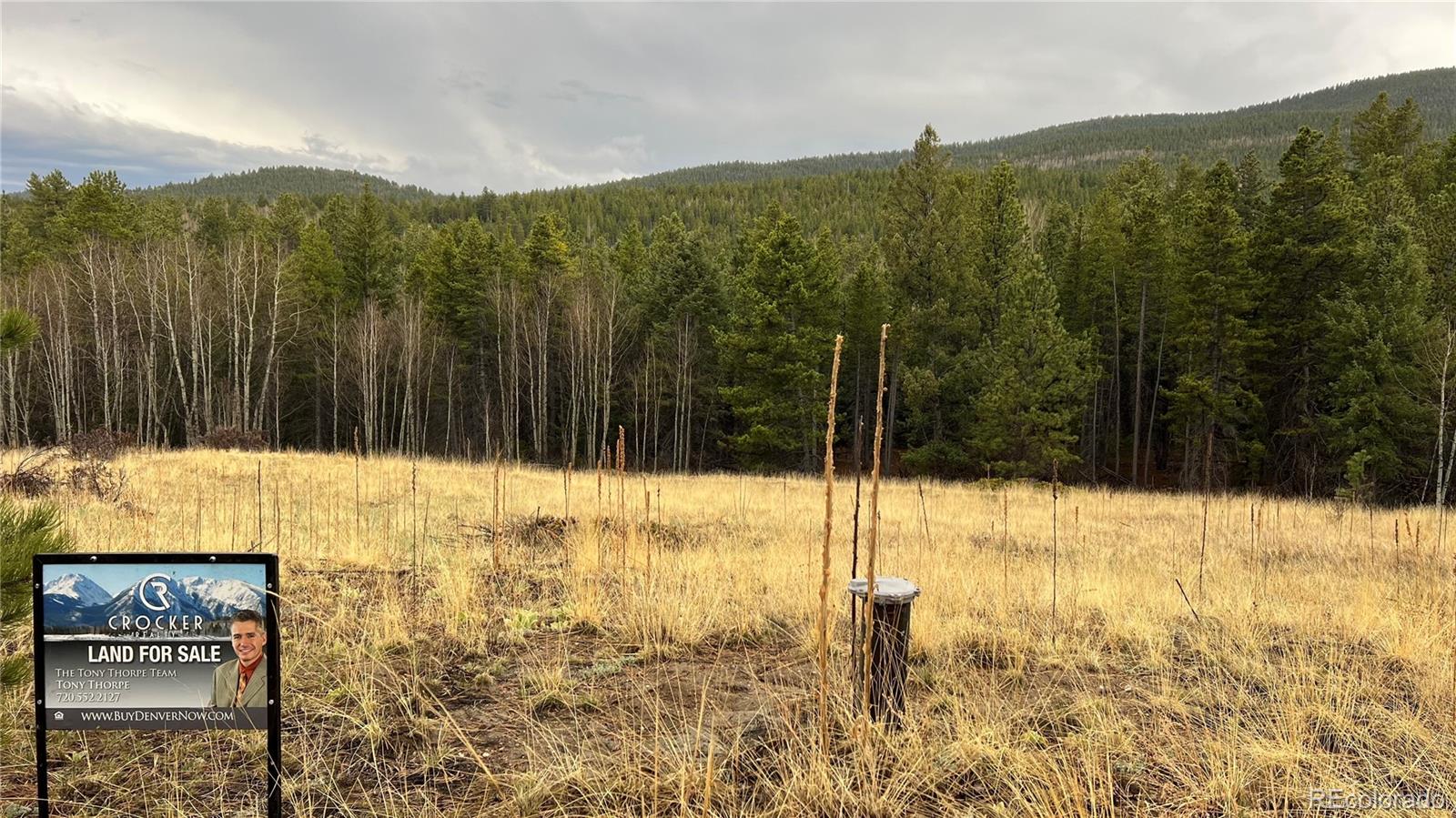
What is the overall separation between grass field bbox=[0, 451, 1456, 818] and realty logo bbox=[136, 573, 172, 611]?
85 cm

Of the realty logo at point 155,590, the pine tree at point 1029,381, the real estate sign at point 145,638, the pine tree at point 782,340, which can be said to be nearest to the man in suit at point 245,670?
the real estate sign at point 145,638

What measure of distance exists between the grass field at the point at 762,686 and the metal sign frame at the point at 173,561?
0.27 metres

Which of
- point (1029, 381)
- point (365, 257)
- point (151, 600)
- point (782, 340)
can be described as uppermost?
point (365, 257)

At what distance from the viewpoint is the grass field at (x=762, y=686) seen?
8.94 feet

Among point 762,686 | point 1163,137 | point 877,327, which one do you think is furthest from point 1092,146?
point 762,686

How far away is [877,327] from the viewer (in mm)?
30953

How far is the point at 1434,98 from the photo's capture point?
391 ft

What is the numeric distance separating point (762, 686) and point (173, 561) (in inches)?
108

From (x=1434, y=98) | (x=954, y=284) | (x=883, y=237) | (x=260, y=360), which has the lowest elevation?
(x=260, y=360)

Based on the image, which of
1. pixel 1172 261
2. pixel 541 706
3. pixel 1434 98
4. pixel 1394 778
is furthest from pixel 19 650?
pixel 1434 98

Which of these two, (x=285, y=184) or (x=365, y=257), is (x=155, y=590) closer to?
(x=365, y=257)

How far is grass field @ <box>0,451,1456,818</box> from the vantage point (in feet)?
8.94

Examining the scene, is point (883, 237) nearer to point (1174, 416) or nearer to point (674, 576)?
point (1174, 416)

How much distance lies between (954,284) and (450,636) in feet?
78.3
